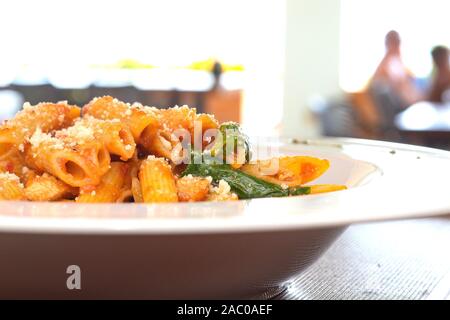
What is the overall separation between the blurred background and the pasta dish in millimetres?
3298

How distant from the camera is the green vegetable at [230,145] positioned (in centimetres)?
106

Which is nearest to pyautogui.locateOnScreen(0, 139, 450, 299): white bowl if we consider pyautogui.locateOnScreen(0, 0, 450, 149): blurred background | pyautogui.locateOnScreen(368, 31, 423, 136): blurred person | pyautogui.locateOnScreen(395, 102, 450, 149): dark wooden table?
pyautogui.locateOnScreen(395, 102, 450, 149): dark wooden table

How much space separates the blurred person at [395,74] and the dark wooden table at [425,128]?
104 centimetres

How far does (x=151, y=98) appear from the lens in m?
6.75

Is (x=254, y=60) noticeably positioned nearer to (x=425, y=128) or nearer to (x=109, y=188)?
(x=425, y=128)

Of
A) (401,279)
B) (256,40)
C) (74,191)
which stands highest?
(256,40)

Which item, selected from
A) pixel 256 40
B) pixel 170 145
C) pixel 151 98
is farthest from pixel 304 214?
pixel 256 40

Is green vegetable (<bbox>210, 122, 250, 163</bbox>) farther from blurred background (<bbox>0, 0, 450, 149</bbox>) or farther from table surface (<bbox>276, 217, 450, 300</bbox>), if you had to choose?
blurred background (<bbox>0, 0, 450, 149</bbox>)

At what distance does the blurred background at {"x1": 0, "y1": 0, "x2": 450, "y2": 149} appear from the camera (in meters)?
5.36

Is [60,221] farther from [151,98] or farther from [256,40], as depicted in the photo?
[256,40]

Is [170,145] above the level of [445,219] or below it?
above

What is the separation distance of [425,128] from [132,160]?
11.4ft

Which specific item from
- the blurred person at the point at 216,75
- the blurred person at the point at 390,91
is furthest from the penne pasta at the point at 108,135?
the blurred person at the point at 216,75

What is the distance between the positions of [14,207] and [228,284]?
0.90ft
